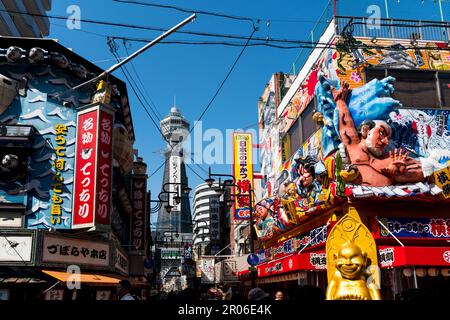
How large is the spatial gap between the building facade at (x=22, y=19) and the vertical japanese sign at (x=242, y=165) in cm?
1453

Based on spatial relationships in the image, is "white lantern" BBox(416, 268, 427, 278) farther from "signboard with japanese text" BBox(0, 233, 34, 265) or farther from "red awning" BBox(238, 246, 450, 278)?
"signboard with japanese text" BBox(0, 233, 34, 265)

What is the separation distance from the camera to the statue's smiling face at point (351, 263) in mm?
12680

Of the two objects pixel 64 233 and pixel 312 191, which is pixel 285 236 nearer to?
pixel 312 191

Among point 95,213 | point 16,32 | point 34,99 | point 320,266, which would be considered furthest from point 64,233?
point 16,32

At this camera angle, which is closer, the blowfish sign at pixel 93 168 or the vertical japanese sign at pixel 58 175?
the blowfish sign at pixel 93 168

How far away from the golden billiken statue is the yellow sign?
4.18 m

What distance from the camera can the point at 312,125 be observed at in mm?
20531

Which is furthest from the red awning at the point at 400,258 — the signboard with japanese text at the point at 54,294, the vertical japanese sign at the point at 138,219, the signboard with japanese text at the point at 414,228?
the vertical japanese sign at the point at 138,219

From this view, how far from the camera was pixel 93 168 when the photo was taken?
15664 millimetres

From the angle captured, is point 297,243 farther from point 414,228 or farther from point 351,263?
point 351,263

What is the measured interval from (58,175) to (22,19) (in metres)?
16.6

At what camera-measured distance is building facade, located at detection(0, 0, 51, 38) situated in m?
25.0

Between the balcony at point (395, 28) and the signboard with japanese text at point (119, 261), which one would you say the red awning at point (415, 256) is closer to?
the balcony at point (395, 28)
